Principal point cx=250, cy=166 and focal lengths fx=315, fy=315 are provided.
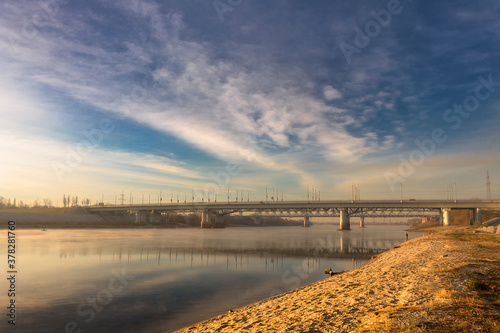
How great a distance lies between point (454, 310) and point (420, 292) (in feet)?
8.96

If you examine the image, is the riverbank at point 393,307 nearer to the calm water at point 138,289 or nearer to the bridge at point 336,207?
the calm water at point 138,289

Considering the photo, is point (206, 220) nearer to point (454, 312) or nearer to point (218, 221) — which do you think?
point (218, 221)

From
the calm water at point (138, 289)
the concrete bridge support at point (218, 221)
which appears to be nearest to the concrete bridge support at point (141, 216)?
the concrete bridge support at point (218, 221)

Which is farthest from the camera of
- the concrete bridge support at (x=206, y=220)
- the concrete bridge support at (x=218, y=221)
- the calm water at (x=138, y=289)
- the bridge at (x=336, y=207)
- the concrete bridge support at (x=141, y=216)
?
the concrete bridge support at (x=218, y=221)

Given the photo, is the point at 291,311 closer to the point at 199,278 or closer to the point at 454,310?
the point at 454,310

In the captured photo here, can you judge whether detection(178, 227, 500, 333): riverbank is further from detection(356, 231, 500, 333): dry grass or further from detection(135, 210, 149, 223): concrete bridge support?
detection(135, 210, 149, 223): concrete bridge support

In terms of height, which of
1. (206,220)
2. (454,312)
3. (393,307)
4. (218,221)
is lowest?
(218,221)

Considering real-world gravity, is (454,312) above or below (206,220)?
above

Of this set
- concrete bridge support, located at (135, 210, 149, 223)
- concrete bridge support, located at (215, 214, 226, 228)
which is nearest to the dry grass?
concrete bridge support, located at (215, 214, 226, 228)

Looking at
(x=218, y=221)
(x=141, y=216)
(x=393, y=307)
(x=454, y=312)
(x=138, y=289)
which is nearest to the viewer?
(x=454, y=312)

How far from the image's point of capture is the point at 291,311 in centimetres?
1268

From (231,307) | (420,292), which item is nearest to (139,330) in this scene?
(231,307)

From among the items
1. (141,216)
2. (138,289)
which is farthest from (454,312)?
(141,216)

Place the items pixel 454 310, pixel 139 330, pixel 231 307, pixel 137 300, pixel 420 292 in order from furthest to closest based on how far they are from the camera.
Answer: pixel 137 300 < pixel 231 307 < pixel 139 330 < pixel 420 292 < pixel 454 310
